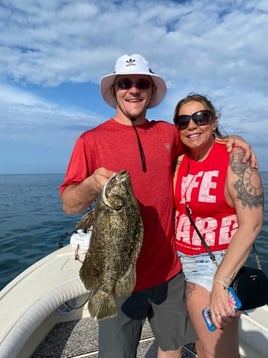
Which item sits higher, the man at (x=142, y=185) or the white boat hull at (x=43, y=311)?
the man at (x=142, y=185)

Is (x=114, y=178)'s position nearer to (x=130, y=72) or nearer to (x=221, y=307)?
(x=130, y=72)

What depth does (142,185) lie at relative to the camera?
298cm

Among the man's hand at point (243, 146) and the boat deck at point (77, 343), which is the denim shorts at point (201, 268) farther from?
the boat deck at point (77, 343)

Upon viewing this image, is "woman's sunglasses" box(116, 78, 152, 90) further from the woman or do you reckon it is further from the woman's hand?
the woman's hand

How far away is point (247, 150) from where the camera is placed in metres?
2.95

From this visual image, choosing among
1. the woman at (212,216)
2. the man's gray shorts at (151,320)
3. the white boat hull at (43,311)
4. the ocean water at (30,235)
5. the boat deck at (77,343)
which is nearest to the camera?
the woman at (212,216)

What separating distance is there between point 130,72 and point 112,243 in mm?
1575

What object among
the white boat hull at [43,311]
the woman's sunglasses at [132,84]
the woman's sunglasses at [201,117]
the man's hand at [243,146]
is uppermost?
the woman's sunglasses at [132,84]

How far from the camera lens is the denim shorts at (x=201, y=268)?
9.94ft

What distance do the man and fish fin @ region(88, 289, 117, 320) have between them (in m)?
0.48

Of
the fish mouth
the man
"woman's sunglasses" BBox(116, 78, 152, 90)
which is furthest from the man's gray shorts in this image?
"woman's sunglasses" BBox(116, 78, 152, 90)

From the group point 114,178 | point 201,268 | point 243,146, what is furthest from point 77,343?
point 243,146

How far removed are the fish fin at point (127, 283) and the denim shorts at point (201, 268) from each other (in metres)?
0.78

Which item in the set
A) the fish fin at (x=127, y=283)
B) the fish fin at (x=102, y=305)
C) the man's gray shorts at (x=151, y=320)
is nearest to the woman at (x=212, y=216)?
the man's gray shorts at (x=151, y=320)
